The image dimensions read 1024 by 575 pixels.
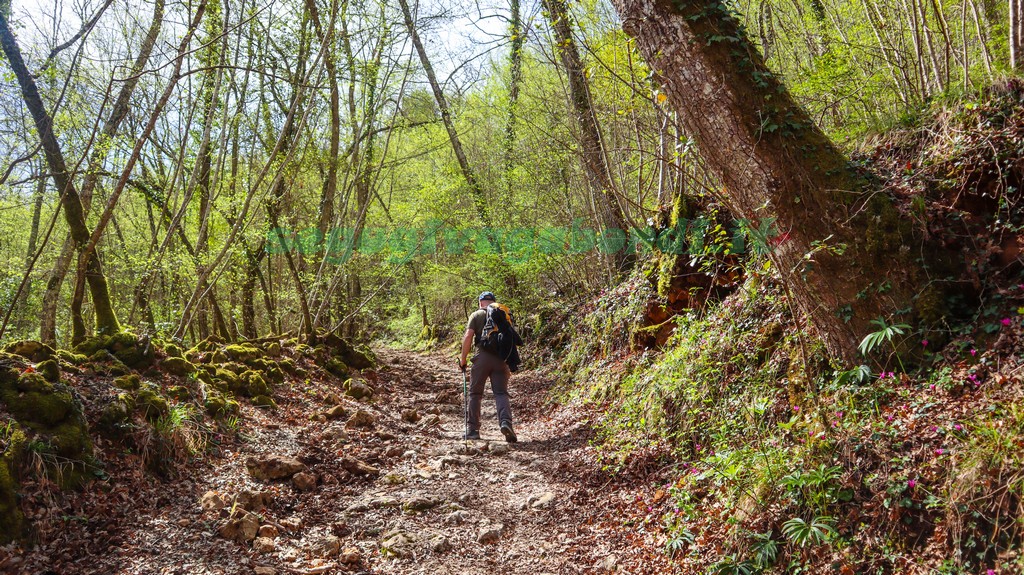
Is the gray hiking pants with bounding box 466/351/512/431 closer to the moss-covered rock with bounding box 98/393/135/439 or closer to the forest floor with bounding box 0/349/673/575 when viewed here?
the forest floor with bounding box 0/349/673/575

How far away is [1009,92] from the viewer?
3.63 metres

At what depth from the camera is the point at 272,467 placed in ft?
15.6

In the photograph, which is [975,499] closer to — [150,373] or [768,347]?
[768,347]

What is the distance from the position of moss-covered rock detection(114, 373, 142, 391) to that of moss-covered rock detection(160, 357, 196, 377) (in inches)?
36.0

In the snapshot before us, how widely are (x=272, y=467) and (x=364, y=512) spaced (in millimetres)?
1052

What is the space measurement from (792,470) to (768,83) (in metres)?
2.55

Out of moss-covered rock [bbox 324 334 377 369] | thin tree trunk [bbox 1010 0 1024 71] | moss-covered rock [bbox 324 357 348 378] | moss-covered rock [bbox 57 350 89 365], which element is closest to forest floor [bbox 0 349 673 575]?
moss-covered rock [bbox 57 350 89 365]

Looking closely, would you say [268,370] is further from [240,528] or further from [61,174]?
[240,528]

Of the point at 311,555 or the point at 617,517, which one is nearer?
the point at 311,555

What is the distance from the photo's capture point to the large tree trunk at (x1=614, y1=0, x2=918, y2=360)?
3.55 m

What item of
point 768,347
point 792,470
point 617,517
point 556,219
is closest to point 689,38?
point 768,347

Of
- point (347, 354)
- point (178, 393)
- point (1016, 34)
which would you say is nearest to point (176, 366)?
point (178, 393)

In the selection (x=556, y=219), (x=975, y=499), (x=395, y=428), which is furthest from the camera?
(x=556, y=219)

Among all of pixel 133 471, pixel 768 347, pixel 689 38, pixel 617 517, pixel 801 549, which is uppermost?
pixel 689 38
